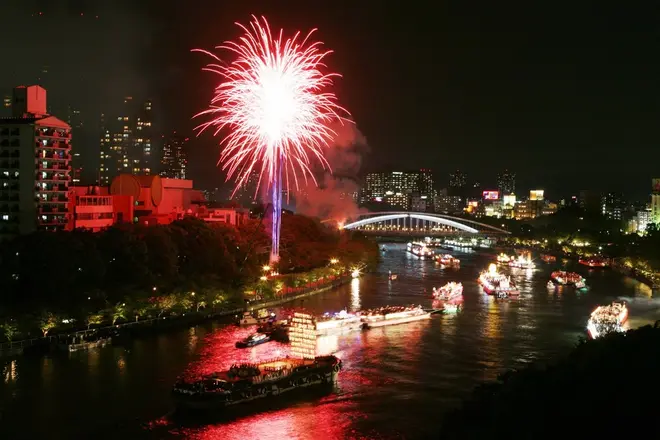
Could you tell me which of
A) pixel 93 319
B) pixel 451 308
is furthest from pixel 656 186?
pixel 93 319

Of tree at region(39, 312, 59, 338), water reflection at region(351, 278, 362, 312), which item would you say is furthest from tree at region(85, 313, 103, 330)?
water reflection at region(351, 278, 362, 312)

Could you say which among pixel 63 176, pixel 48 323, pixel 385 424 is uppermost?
pixel 63 176

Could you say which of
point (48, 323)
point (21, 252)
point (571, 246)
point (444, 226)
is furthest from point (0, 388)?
point (444, 226)

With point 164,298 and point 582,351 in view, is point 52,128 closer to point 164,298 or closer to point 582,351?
point 164,298

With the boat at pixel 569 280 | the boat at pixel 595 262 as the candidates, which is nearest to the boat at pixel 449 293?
the boat at pixel 569 280

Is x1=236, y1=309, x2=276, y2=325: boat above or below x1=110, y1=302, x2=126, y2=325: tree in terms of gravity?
below

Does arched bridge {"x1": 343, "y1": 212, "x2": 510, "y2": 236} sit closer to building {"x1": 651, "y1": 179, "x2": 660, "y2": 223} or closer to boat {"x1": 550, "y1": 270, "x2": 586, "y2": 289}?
building {"x1": 651, "y1": 179, "x2": 660, "y2": 223}

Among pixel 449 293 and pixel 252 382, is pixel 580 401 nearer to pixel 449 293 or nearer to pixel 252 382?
pixel 252 382
